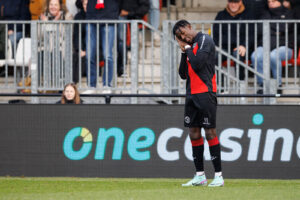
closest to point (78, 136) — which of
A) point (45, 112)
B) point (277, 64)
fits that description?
point (45, 112)

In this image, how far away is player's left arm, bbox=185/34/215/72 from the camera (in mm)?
9203

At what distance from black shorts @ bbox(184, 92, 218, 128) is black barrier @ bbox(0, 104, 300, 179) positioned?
7.71 ft

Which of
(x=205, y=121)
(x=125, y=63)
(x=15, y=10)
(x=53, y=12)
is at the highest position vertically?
(x=15, y=10)

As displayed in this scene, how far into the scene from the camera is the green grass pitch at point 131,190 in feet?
27.5

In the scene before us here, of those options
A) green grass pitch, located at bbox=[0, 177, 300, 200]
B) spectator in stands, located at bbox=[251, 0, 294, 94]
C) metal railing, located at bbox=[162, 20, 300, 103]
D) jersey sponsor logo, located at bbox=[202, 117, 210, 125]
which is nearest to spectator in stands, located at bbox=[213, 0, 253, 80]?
Result: metal railing, located at bbox=[162, 20, 300, 103]

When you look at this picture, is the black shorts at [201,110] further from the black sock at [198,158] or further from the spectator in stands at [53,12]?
the spectator in stands at [53,12]

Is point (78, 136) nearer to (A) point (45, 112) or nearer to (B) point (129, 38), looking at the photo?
(A) point (45, 112)

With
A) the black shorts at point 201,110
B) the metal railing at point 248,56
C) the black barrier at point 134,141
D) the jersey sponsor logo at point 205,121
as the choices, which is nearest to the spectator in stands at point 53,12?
the metal railing at point 248,56

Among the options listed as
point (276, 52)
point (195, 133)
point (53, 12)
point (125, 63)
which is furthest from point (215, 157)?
point (53, 12)

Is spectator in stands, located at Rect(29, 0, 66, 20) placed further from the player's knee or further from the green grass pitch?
the player's knee

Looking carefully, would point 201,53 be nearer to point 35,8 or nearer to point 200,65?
point 200,65

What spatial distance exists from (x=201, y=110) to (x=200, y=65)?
1.87 ft

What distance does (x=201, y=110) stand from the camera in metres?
9.43

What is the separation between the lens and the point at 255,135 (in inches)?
465
